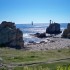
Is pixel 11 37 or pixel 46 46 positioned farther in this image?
pixel 46 46

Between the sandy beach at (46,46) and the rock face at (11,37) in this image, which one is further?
the rock face at (11,37)

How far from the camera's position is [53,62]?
102ft

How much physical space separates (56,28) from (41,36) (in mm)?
30591

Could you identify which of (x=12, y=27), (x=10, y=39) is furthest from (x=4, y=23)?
(x=10, y=39)

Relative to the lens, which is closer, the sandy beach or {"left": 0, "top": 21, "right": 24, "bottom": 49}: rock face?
the sandy beach

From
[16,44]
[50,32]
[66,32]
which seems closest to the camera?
[16,44]

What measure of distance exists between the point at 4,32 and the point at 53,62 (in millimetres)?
36586

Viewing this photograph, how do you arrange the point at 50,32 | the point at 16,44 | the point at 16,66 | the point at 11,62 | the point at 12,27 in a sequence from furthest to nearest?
the point at 50,32
the point at 12,27
the point at 16,44
the point at 11,62
the point at 16,66

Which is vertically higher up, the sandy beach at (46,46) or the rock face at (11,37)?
the rock face at (11,37)

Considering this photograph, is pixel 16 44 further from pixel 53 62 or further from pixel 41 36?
pixel 41 36

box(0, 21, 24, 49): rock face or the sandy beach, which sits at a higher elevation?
box(0, 21, 24, 49): rock face

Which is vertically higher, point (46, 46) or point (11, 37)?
point (11, 37)

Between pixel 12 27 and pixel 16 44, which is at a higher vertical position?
pixel 12 27

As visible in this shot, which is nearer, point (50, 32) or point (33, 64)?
point (33, 64)
